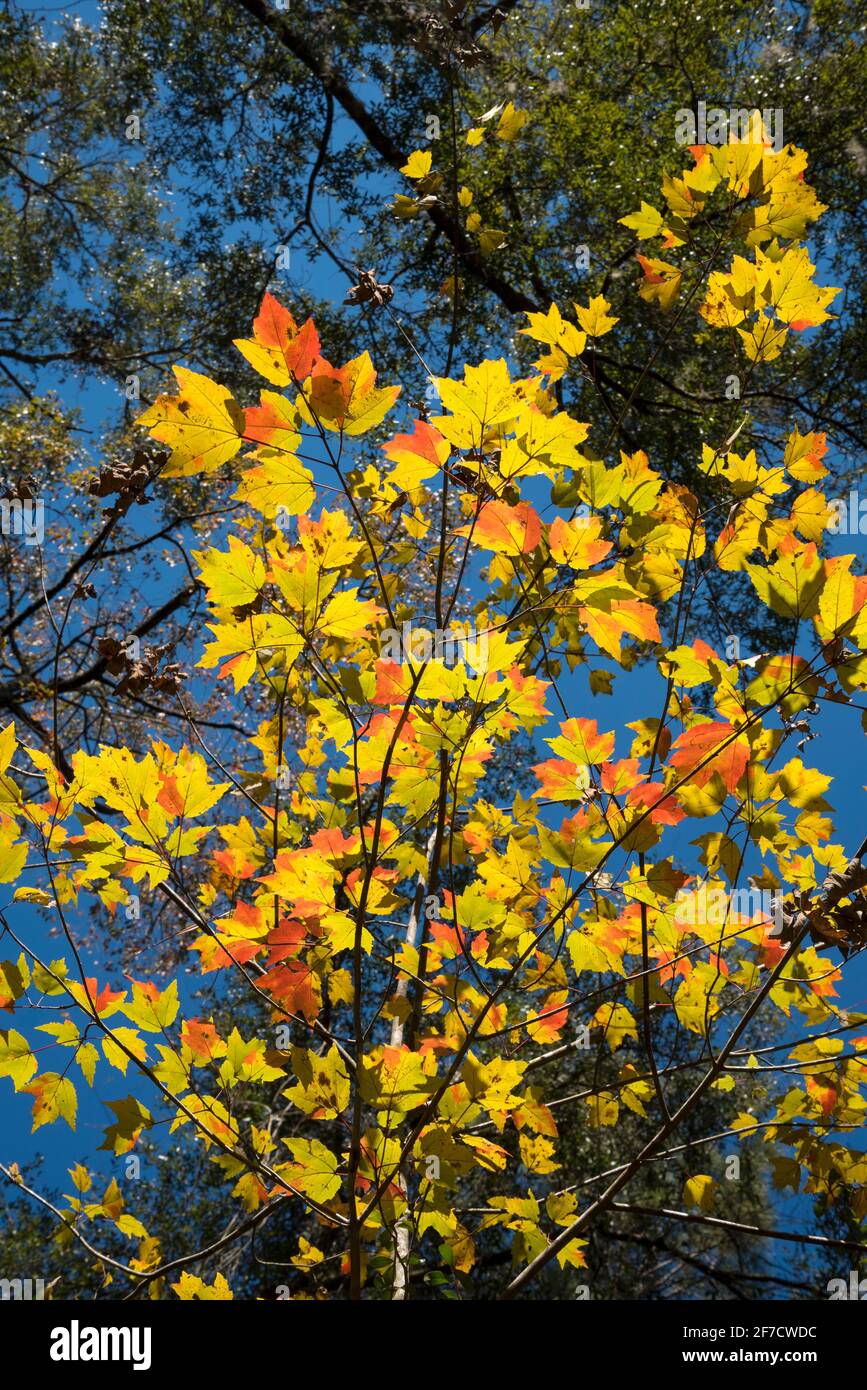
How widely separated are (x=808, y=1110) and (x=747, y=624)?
3.23m

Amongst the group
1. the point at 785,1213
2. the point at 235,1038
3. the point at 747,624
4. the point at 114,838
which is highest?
the point at 747,624

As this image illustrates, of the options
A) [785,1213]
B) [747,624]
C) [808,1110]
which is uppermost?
[747,624]

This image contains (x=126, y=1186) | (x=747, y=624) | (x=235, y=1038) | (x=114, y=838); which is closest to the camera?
(x=114, y=838)

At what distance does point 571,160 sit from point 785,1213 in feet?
18.1

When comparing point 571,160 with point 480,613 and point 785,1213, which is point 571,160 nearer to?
point 480,613

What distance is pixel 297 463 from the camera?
1004 millimetres

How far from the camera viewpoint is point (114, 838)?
119 cm
